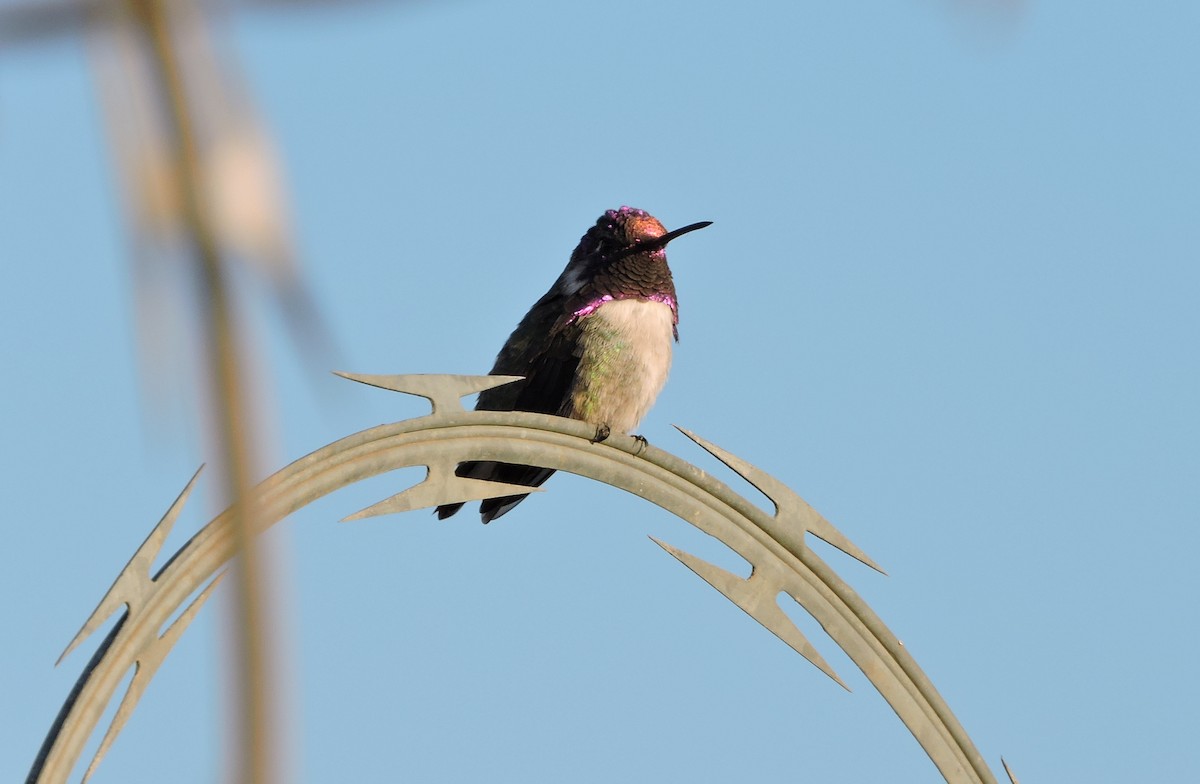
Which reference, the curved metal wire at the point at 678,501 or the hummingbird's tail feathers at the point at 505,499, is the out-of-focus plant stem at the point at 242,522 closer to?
the curved metal wire at the point at 678,501

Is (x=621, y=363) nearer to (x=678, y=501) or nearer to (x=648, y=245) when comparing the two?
(x=648, y=245)

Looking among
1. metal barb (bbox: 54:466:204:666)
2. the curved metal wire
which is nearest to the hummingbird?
the curved metal wire

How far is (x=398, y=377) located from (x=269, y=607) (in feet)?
8.79

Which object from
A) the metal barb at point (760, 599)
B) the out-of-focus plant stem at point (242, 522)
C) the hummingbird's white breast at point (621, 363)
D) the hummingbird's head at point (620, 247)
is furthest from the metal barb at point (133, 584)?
the hummingbird's head at point (620, 247)

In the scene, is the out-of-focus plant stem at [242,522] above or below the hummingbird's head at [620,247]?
below

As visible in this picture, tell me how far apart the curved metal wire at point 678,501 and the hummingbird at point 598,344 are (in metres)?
1.74

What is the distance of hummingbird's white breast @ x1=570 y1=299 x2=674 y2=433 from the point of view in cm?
561

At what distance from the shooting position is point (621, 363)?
5.70 metres

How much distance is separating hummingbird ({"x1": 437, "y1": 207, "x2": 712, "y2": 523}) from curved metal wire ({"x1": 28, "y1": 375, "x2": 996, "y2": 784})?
5.72 ft

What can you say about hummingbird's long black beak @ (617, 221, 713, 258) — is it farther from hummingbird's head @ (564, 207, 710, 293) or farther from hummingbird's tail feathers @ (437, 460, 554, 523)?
hummingbird's tail feathers @ (437, 460, 554, 523)

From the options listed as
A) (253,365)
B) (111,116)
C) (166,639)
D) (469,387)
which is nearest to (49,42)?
(111,116)

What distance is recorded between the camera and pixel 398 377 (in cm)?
328

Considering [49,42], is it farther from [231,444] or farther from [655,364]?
[655,364]

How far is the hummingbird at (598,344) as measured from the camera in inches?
221
